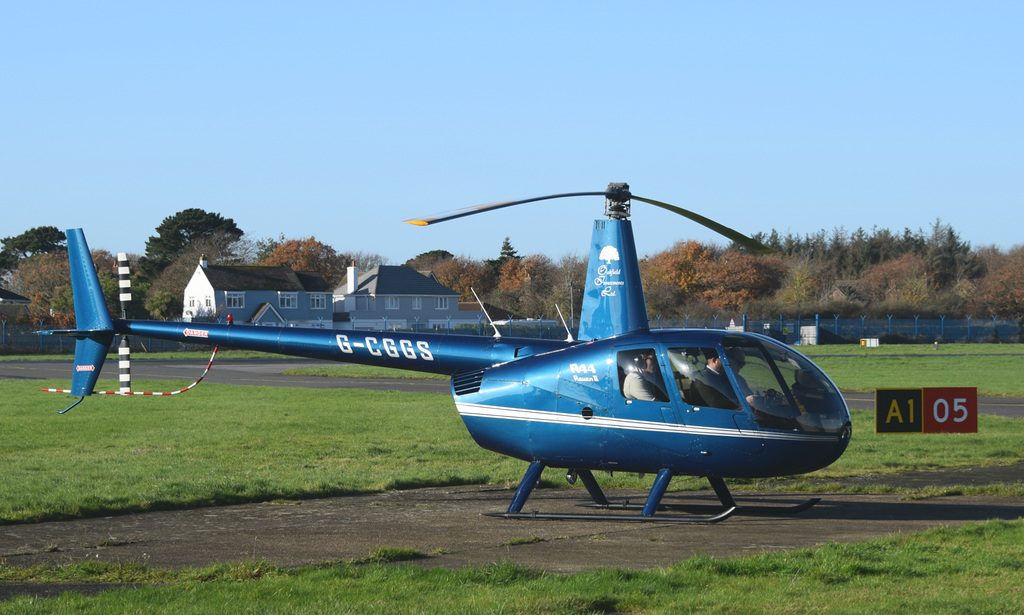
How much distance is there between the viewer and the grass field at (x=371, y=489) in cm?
745

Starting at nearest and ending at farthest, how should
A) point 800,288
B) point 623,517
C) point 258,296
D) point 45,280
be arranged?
point 623,517 → point 258,296 → point 45,280 → point 800,288

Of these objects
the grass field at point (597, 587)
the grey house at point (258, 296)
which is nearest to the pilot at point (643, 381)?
the grass field at point (597, 587)

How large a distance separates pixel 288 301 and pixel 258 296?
340 centimetres

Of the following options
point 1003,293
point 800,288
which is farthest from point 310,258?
point 1003,293

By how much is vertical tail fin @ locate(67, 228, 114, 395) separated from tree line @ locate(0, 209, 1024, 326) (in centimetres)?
7252

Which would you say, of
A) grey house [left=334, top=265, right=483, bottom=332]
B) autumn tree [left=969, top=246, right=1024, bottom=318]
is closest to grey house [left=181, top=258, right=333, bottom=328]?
grey house [left=334, top=265, right=483, bottom=332]

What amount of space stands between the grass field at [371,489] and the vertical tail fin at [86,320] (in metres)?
1.49

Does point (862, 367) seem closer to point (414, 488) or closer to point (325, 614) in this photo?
point (414, 488)

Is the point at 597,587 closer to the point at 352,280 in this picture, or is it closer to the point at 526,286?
the point at 352,280

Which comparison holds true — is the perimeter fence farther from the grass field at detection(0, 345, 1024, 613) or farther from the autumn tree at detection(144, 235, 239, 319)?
the grass field at detection(0, 345, 1024, 613)

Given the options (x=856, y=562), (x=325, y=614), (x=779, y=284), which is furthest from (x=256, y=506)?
(x=779, y=284)

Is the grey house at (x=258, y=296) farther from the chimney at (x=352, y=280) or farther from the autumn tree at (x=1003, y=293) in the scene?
the autumn tree at (x=1003, y=293)

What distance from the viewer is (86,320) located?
15.4 meters

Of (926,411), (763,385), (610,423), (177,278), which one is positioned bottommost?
(610,423)
